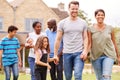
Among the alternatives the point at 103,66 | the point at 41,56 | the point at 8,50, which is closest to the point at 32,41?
the point at 8,50

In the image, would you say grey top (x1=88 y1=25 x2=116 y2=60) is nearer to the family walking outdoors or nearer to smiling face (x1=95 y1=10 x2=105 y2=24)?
the family walking outdoors

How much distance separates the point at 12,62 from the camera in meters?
12.3

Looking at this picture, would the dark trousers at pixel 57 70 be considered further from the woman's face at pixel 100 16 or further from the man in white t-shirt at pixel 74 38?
the woman's face at pixel 100 16

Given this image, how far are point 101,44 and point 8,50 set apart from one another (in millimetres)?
3554

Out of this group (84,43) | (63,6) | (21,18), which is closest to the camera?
(84,43)

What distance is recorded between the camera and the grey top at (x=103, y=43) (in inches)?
380

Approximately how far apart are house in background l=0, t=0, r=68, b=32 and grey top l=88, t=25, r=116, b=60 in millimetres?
35012

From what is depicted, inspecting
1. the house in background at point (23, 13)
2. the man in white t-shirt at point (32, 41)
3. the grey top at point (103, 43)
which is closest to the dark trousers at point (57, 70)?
the man in white t-shirt at point (32, 41)

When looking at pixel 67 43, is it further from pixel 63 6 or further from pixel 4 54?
pixel 63 6

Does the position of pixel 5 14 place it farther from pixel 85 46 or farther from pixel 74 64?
pixel 85 46

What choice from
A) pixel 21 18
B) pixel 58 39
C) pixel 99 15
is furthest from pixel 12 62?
pixel 21 18

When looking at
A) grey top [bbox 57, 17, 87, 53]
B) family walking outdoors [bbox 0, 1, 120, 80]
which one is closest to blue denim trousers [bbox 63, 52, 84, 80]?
family walking outdoors [bbox 0, 1, 120, 80]

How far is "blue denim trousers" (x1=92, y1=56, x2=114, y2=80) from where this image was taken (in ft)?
30.8

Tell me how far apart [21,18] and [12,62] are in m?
33.1
